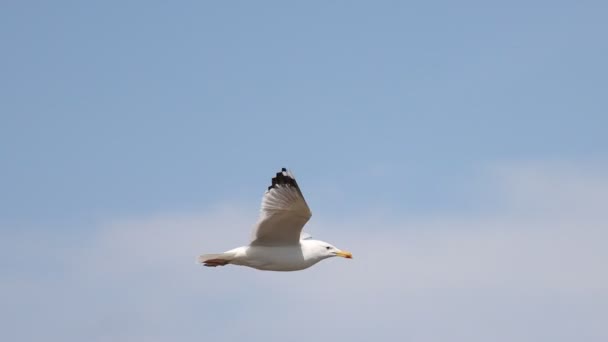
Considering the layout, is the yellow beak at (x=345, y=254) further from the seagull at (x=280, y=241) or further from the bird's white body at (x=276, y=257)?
the bird's white body at (x=276, y=257)

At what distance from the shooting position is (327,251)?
84.6ft

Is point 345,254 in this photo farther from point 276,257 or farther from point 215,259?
point 215,259

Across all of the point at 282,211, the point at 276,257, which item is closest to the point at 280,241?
the point at 276,257

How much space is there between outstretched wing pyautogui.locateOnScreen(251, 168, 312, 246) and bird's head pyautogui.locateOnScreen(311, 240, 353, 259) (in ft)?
2.17

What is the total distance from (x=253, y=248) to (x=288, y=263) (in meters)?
0.64

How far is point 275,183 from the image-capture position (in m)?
24.6

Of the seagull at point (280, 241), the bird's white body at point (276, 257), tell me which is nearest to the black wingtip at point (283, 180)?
the seagull at point (280, 241)

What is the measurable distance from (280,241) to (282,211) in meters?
0.77

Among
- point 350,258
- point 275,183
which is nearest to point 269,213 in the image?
point 275,183

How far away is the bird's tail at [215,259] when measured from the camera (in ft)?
82.5

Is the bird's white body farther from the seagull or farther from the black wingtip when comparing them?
the black wingtip

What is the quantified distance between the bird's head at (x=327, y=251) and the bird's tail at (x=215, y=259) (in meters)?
1.49

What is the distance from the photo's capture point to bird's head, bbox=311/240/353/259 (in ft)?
84.0

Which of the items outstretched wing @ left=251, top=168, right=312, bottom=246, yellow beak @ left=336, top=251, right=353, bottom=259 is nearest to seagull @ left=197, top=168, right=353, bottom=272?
outstretched wing @ left=251, top=168, right=312, bottom=246
